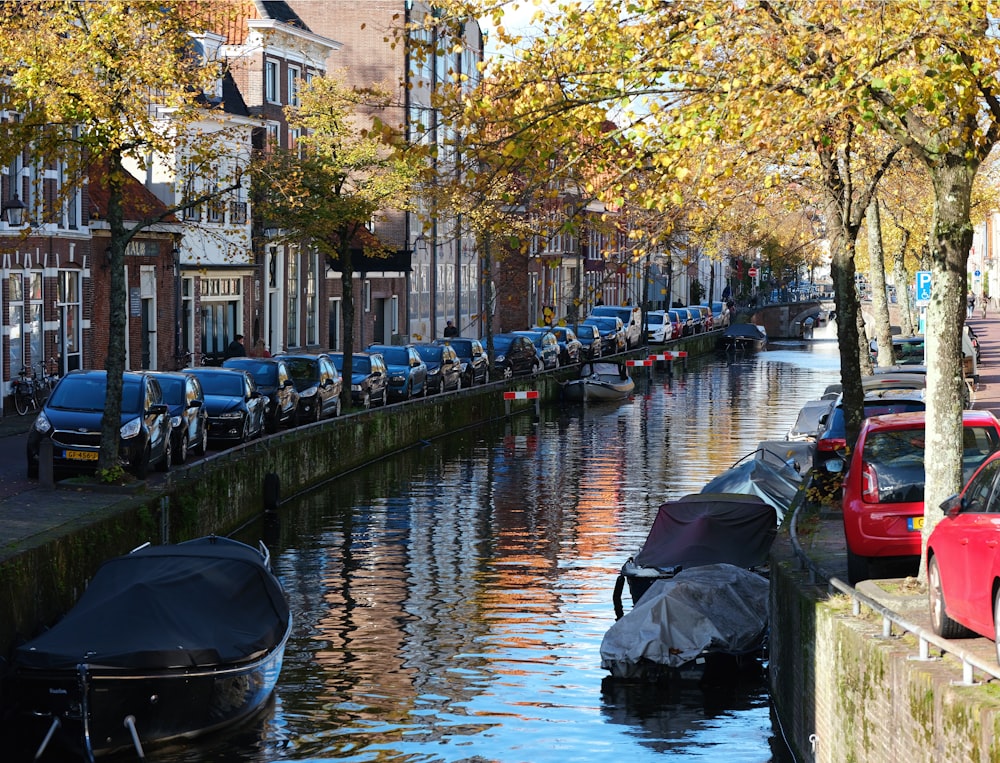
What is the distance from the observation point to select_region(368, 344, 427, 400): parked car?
4888cm

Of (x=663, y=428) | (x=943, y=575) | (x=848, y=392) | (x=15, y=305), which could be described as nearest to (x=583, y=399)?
(x=663, y=428)

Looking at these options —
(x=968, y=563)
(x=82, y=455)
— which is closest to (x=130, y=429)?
(x=82, y=455)

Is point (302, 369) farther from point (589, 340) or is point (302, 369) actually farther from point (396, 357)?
point (589, 340)

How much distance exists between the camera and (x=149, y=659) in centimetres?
1723

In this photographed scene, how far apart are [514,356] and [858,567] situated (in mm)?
47445

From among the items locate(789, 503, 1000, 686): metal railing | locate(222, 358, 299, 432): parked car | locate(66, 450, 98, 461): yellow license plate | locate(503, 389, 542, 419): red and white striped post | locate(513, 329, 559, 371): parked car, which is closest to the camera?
locate(789, 503, 1000, 686): metal railing

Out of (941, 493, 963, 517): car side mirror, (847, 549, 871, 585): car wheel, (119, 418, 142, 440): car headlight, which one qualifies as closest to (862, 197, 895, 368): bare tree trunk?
(119, 418, 142, 440): car headlight

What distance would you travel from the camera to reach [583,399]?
62844mm

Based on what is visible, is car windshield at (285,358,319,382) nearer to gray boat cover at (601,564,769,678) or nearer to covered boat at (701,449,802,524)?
covered boat at (701,449,802,524)

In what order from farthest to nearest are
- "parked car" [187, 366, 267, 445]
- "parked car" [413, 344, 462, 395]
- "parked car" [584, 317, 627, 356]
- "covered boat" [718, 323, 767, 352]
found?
"covered boat" [718, 323, 767, 352] → "parked car" [584, 317, 627, 356] → "parked car" [413, 344, 462, 395] → "parked car" [187, 366, 267, 445]

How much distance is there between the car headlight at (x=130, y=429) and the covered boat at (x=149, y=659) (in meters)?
A: 8.19

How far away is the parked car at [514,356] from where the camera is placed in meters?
62.5

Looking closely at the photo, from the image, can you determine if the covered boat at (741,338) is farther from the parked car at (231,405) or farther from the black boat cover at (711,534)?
the black boat cover at (711,534)

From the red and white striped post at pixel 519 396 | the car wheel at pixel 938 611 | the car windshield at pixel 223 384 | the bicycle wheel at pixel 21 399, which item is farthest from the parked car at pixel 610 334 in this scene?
the car wheel at pixel 938 611
